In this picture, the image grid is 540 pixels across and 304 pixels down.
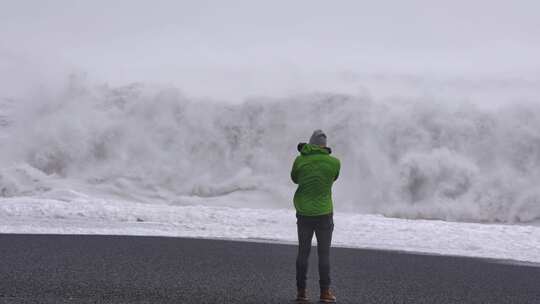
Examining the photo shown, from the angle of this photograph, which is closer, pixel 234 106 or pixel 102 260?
pixel 102 260

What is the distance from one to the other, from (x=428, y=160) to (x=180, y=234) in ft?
41.6

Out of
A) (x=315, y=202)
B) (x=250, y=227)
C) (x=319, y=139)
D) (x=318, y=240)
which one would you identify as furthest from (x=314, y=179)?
(x=250, y=227)

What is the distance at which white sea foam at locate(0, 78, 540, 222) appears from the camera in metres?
23.5

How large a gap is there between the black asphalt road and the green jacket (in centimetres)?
108

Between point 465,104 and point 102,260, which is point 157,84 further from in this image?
point 102,260

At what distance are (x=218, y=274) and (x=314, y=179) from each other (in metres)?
2.60

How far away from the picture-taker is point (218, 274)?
888cm

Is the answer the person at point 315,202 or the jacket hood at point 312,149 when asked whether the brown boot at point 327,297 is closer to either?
the person at point 315,202

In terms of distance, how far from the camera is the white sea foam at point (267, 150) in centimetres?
2350

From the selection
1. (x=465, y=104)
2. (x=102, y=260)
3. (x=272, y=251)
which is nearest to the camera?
(x=102, y=260)

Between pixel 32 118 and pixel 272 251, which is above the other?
pixel 32 118

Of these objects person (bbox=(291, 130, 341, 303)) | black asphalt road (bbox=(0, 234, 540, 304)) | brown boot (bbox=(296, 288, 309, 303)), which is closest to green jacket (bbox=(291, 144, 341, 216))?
person (bbox=(291, 130, 341, 303))

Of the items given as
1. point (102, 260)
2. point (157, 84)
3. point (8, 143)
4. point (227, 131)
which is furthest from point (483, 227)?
point (8, 143)

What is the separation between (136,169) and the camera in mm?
27828
